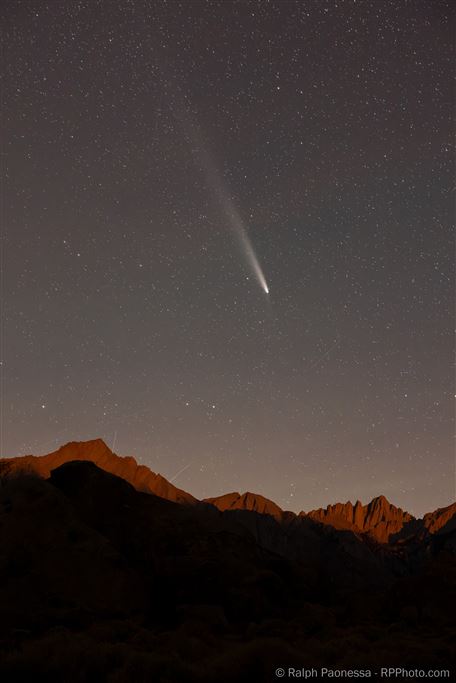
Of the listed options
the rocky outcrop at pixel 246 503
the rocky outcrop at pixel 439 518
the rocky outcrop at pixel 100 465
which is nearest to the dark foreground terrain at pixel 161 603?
the rocky outcrop at pixel 100 465

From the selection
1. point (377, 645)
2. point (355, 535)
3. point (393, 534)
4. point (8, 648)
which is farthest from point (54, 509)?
point (393, 534)

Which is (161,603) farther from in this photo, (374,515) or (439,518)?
(374,515)

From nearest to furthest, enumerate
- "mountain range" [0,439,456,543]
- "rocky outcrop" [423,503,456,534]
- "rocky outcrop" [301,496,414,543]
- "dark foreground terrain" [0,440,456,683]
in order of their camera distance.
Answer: "dark foreground terrain" [0,440,456,683] → "mountain range" [0,439,456,543] → "rocky outcrop" [423,503,456,534] → "rocky outcrop" [301,496,414,543]

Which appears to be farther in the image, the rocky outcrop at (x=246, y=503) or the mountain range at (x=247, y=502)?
the rocky outcrop at (x=246, y=503)

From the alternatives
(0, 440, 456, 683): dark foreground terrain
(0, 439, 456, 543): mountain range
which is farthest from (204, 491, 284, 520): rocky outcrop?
(0, 440, 456, 683): dark foreground terrain

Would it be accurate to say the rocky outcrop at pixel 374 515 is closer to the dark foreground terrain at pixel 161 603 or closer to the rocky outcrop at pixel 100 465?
the rocky outcrop at pixel 100 465

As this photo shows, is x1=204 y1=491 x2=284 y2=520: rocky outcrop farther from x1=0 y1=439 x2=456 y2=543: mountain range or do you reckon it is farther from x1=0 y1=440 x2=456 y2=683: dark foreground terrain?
x1=0 y1=440 x2=456 y2=683: dark foreground terrain

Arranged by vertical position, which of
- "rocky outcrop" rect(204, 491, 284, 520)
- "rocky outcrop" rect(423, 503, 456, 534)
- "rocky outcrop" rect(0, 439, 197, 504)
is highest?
"rocky outcrop" rect(0, 439, 197, 504)
